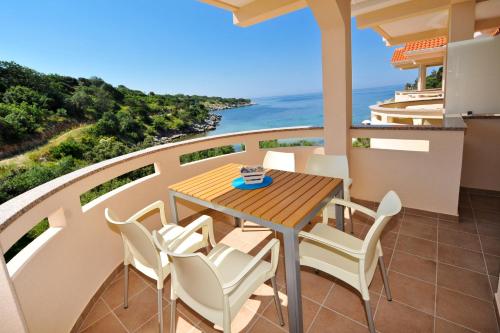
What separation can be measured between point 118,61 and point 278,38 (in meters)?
12.4

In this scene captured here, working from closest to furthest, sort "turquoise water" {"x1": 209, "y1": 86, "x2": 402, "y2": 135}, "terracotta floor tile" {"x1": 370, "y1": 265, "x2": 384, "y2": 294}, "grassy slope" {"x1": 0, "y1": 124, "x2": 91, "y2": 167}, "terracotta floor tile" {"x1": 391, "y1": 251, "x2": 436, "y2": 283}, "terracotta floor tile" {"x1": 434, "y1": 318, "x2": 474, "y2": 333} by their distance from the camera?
"terracotta floor tile" {"x1": 434, "y1": 318, "x2": 474, "y2": 333}, "terracotta floor tile" {"x1": 370, "y1": 265, "x2": 384, "y2": 294}, "terracotta floor tile" {"x1": 391, "y1": 251, "x2": 436, "y2": 283}, "grassy slope" {"x1": 0, "y1": 124, "x2": 91, "y2": 167}, "turquoise water" {"x1": 209, "y1": 86, "x2": 402, "y2": 135}

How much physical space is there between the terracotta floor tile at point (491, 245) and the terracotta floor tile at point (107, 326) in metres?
2.98

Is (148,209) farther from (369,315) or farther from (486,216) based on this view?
(486,216)

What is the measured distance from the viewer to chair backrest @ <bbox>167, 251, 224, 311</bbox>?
1.11 meters

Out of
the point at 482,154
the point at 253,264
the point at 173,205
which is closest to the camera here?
the point at 253,264

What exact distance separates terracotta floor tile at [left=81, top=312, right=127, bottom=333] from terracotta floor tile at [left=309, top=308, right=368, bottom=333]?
4.22 feet

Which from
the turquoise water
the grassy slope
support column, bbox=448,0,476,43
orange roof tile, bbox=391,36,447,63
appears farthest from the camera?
the turquoise water

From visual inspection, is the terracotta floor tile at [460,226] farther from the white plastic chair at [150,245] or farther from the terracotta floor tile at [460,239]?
the white plastic chair at [150,245]

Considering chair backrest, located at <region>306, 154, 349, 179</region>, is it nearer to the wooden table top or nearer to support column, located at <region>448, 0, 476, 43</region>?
the wooden table top

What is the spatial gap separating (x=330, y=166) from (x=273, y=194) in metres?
0.94

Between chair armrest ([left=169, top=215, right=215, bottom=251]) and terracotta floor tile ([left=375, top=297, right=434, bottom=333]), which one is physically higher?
chair armrest ([left=169, top=215, right=215, bottom=251])

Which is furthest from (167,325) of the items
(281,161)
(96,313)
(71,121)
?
(71,121)

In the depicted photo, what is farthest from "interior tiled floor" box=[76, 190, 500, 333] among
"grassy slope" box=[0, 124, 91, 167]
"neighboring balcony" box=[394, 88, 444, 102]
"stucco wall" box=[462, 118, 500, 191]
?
"grassy slope" box=[0, 124, 91, 167]

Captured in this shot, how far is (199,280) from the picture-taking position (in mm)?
1206
